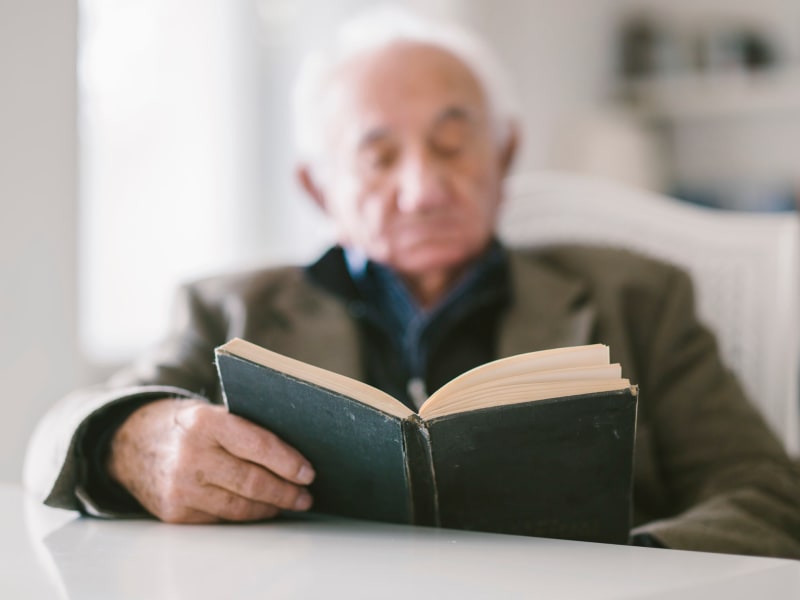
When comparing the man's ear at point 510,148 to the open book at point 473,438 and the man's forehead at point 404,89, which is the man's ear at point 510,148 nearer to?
the man's forehead at point 404,89

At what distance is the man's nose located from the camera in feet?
4.05

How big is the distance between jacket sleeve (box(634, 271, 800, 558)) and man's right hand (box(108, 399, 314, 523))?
0.35 metres

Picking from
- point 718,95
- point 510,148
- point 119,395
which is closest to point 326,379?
point 119,395

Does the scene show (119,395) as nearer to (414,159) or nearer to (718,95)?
(414,159)

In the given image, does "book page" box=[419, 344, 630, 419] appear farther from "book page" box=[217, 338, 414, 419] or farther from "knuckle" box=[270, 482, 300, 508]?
"knuckle" box=[270, 482, 300, 508]

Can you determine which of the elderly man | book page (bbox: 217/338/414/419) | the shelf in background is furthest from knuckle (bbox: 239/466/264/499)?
the shelf in background

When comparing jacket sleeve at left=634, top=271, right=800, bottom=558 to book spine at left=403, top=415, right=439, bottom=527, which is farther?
jacket sleeve at left=634, top=271, right=800, bottom=558

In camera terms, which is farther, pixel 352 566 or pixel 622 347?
pixel 622 347

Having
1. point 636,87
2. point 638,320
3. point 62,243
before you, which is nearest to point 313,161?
point 62,243

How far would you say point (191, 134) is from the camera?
2.37 metres

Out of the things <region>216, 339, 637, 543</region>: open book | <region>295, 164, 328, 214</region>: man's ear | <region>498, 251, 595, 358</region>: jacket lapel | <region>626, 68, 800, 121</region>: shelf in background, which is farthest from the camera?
<region>626, 68, 800, 121</region>: shelf in background

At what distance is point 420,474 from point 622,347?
57 centimetres

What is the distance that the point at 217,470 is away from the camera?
760 mm

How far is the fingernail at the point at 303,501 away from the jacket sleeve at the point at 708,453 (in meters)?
0.32
